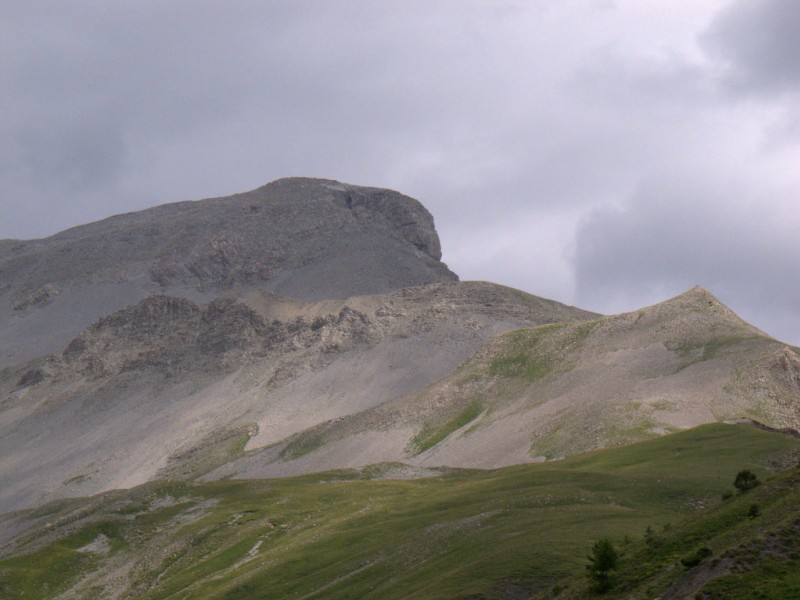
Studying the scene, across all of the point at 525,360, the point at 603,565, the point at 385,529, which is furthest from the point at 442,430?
the point at 603,565

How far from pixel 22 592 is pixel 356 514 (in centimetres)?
3451

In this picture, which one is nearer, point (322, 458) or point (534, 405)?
point (534, 405)

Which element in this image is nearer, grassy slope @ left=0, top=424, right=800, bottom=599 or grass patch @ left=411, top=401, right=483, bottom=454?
grassy slope @ left=0, top=424, right=800, bottom=599

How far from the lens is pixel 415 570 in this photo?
57.8 metres

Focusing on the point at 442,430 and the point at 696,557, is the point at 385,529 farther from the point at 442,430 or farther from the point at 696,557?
the point at 442,430

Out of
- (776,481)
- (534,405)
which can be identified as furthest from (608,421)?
(776,481)

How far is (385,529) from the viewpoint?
79438 millimetres

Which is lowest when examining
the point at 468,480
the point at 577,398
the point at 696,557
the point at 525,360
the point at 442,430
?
the point at 468,480

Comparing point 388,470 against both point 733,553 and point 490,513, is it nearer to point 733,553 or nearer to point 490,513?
point 490,513

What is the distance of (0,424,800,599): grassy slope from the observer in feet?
178

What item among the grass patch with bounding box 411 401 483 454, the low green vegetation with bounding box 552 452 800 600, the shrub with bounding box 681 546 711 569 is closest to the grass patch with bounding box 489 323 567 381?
the grass patch with bounding box 411 401 483 454

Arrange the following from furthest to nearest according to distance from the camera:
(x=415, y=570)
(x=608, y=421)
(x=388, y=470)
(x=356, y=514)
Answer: (x=388, y=470) < (x=608, y=421) < (x=356, y=514) < (x=415, y=570)

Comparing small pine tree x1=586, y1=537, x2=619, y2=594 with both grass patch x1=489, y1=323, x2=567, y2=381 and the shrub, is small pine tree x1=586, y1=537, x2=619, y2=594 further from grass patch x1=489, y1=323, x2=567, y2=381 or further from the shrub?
grass patch x1=489, y1=323, x2=567, y2=381

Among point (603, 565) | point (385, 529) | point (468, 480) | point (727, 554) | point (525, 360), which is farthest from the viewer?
point (525, 360)
